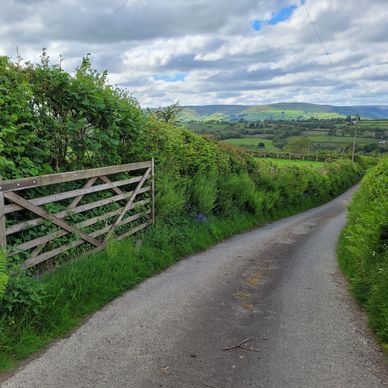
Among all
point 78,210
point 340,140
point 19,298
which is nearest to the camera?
point 19,298

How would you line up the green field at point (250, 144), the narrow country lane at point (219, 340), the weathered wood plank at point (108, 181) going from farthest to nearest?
the green field at point (250, 144)
the weathered wood plank at point (108, 181)
the narrow country lane at point (219, 340)

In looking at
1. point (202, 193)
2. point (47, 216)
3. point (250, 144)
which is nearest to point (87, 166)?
point (47, 216)

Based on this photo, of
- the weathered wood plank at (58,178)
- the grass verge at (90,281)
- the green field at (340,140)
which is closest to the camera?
the grass verge at (90,281)

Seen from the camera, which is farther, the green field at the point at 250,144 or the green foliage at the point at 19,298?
the green field at the point at 250,144

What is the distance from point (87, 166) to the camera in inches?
285

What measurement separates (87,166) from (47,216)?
1.86m

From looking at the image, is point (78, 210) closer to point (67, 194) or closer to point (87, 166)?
point (67, 194)

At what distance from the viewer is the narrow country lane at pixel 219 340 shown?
12.9ft

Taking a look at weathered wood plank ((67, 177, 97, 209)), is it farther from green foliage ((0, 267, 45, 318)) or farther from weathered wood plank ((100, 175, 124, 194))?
green foliage ((0, 267, 45, 318))

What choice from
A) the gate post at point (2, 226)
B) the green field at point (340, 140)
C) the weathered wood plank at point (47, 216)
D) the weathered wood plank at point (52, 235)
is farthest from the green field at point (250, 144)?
the gate post at point (2, 226)

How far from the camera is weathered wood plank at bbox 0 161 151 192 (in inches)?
193

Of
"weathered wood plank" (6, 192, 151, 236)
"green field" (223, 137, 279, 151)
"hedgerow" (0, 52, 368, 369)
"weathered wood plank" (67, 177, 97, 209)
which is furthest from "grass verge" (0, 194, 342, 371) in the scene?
"green field" (223, 137, 279, 151)

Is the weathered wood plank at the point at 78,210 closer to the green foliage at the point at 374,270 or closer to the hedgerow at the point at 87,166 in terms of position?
the hedgerow at the point at 87,166

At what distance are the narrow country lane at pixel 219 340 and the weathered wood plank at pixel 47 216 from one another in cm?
124
